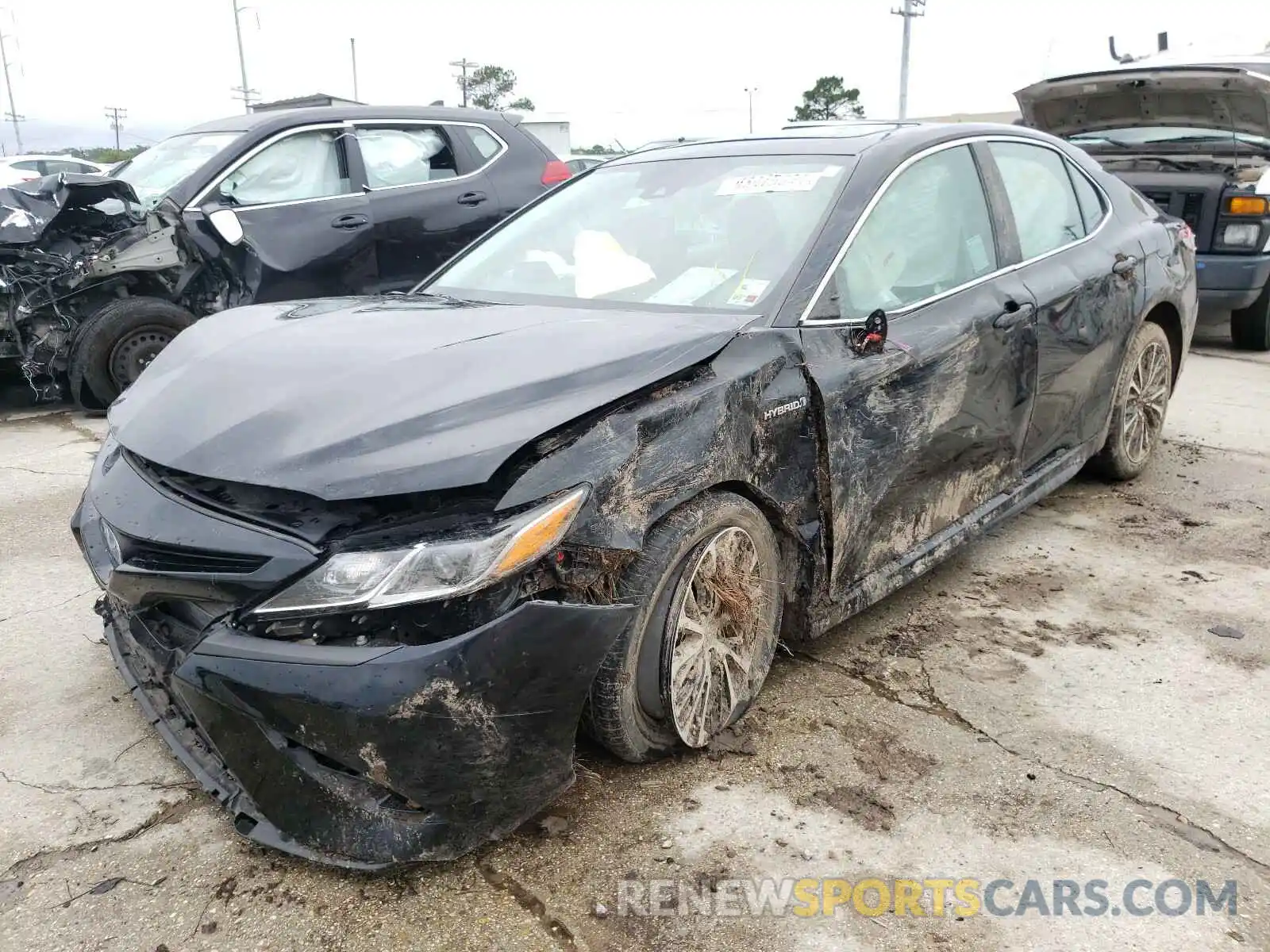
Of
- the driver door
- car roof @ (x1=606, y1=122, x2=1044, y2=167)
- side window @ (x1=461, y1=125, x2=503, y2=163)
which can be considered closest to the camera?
car roof @ (x1=606, y1=122, x2=1044, y2=167)

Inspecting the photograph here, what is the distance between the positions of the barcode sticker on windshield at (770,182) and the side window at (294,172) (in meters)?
3.83

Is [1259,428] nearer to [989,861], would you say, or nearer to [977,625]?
[977,625]

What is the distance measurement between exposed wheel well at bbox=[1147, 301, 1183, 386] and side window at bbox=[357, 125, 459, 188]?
439cm

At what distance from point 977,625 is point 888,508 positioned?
0.73 metres

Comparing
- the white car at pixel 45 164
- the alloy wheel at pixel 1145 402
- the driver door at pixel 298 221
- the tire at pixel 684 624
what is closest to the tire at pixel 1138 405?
the alloy wheel at pixel 1145 402

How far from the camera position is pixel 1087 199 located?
4.22 metres

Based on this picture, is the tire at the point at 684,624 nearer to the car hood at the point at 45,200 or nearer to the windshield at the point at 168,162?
the windshield at the point at 168,162

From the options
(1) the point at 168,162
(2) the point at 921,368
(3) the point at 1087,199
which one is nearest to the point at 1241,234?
(3) the point at 1087,199

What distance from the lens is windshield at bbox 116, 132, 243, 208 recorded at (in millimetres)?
6551

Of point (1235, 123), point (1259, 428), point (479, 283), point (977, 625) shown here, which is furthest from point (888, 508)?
point (1235, 123)

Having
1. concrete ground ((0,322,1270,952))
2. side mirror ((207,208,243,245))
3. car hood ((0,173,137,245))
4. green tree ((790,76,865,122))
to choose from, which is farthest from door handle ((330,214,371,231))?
green tree ((790,76,865,122))

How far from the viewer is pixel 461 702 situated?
196 cm

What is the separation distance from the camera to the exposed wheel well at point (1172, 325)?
4.57 metres

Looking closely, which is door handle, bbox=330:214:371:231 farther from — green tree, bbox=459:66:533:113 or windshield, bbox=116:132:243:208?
green tree, bbox=459:66:533:113
